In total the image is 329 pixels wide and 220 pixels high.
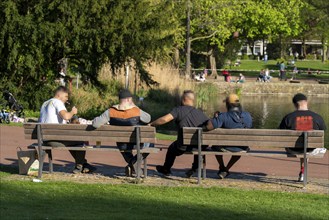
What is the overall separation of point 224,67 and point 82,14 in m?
55.1

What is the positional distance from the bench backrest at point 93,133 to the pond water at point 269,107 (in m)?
18.2

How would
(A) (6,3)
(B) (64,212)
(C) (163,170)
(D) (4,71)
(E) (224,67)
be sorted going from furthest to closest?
(E) (224,67)
(D) (4,71)
(A) (6,3)
(C) (163,170)
(B) (64,212)

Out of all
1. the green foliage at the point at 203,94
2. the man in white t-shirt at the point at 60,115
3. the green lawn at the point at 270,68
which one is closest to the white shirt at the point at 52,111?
the man in white t-shirt at the point at 60,115

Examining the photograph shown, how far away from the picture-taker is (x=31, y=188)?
1055cm

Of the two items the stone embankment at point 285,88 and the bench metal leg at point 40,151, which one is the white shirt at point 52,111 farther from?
the stone embankment at point 285,88

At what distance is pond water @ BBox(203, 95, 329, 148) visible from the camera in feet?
123

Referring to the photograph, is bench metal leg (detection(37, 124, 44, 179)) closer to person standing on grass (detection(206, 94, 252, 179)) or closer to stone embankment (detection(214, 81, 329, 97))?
person standing on grass (detection(206, 94, 252, 179))

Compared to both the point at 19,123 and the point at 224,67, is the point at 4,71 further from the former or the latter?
the point at 224,67

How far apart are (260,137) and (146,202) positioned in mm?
2594

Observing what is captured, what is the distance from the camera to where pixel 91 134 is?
38.3 feet

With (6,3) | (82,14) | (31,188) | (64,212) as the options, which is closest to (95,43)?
(82,14)

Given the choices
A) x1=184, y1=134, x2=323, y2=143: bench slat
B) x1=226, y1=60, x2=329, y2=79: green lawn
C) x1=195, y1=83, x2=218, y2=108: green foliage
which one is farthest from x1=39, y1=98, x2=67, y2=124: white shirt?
x1=226, y1=60, x2=329, y2=79: green lawn

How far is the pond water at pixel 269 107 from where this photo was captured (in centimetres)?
3759

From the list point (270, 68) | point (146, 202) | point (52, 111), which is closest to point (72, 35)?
point (52, 111)
